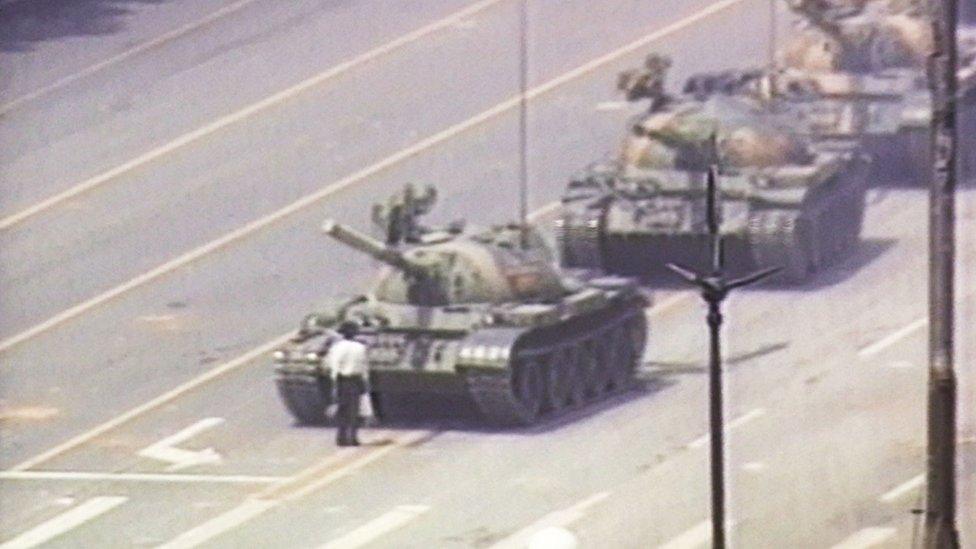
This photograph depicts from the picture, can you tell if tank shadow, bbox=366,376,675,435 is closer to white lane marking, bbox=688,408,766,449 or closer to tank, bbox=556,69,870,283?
white lane marking, bbox=688,408,766,449

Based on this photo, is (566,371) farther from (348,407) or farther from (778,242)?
(778,242)

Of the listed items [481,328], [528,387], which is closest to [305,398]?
[481,328]

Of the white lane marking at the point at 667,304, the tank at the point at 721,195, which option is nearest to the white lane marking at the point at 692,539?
the white lane marking at the point at 667,304

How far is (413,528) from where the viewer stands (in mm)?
24359

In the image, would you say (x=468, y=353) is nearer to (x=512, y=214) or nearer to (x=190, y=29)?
(x=512, y=214)

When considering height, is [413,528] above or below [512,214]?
below

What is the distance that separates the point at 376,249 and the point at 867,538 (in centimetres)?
404

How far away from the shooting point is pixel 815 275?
25562 mm

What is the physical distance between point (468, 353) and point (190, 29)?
395 centimetres

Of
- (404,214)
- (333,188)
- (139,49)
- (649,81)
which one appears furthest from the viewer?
(139,49)

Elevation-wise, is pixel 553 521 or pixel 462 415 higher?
pixel 462 415

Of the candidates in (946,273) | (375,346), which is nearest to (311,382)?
(375,346)

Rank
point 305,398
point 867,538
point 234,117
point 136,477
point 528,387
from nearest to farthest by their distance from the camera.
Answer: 1. point 867,538
2. point 528,387
3. point 136,477
4. point 305,398
5. point 234,117

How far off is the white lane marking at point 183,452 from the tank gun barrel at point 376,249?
157 cm
